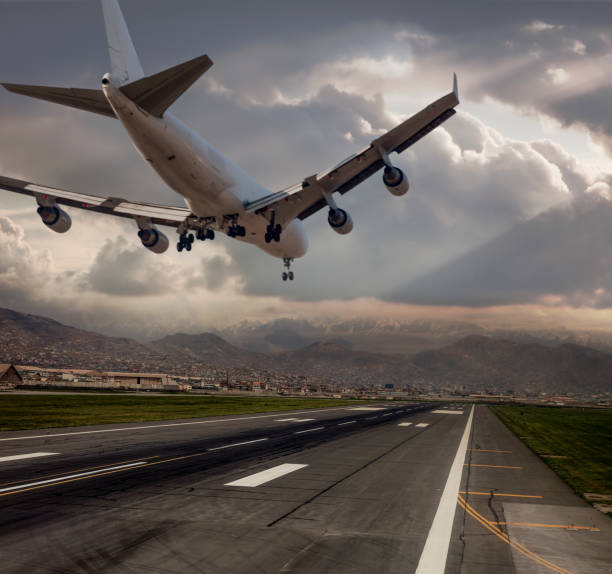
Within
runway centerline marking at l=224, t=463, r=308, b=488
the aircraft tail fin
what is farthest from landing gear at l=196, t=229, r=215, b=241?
runway centerline marking at l=224, t=463, r=308, b=488

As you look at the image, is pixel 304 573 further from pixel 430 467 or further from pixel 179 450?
pixel 179 450

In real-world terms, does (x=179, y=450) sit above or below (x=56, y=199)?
below

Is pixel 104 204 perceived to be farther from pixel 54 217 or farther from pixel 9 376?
pixel 9 376

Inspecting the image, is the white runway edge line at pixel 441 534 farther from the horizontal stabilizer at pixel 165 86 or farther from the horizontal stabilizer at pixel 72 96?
the horizontal stabilizer at pixel 72 96

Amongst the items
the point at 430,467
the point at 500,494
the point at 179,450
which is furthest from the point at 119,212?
the point at 500,494

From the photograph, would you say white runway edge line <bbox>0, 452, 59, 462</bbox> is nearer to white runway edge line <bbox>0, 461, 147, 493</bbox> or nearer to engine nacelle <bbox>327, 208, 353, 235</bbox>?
white runway edge line <bbox>0, 461, 147, 493</bbox>

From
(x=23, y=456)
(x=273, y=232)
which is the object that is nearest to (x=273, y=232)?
(x=273, y=232)
